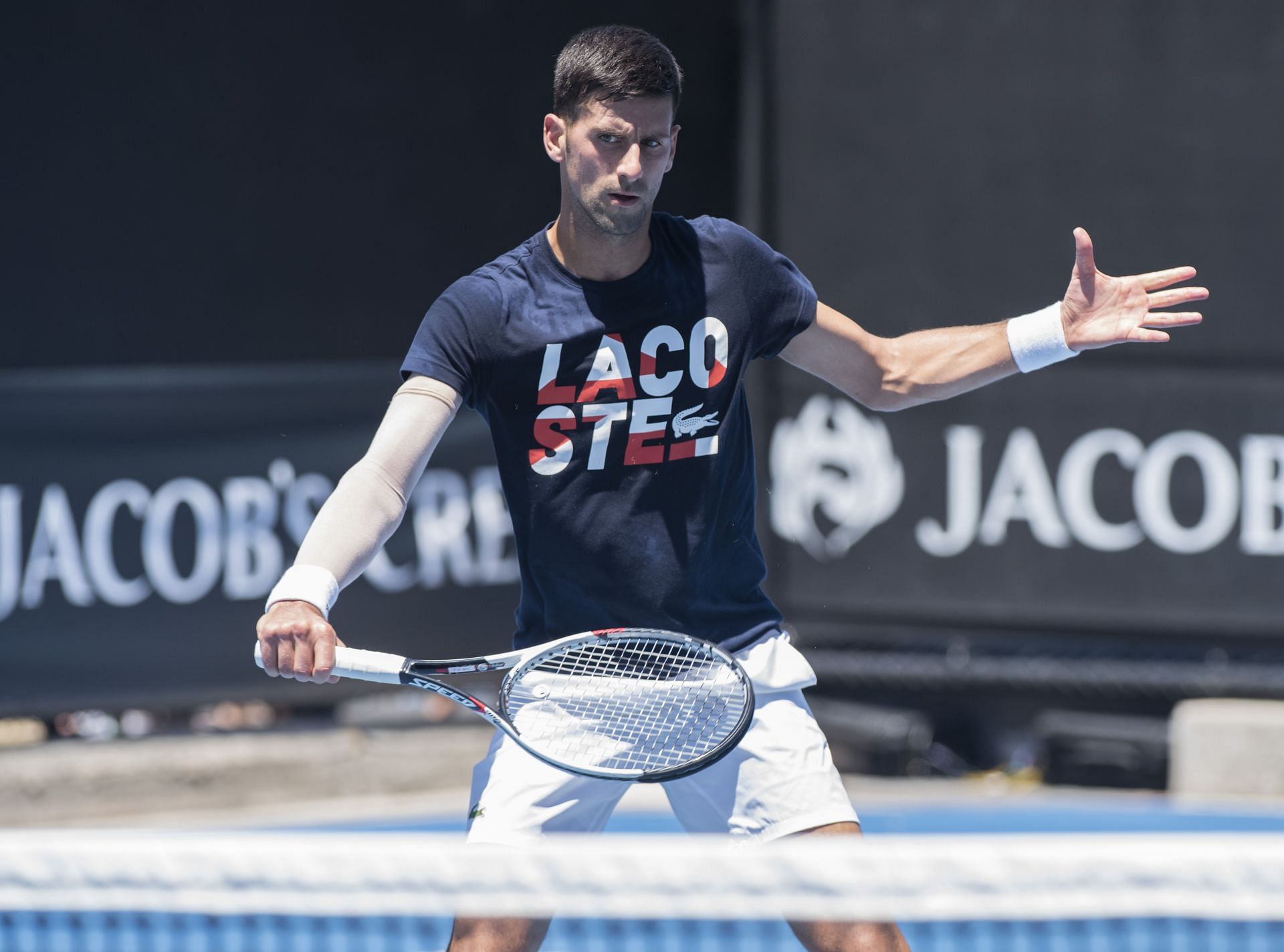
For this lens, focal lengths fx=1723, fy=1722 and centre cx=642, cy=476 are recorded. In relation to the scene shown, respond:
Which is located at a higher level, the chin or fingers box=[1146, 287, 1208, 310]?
the chin

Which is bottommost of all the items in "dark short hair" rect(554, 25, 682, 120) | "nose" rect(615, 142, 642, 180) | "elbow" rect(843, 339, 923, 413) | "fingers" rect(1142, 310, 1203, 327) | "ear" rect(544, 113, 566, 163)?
"elbow" rect(843, 339, 923, 413)

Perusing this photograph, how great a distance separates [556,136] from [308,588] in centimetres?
93

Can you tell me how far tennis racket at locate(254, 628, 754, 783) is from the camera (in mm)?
3033

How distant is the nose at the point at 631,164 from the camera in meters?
2.94

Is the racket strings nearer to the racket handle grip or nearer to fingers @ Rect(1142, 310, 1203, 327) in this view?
the racket handle grip

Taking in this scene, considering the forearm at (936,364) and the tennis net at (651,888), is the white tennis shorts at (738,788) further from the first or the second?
the forearm at (936,364)

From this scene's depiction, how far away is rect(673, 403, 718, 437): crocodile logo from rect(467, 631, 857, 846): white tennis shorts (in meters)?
0.41

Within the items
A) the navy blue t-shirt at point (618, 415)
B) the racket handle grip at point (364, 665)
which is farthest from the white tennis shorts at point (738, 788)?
the racket handle grip at point (364, 665)

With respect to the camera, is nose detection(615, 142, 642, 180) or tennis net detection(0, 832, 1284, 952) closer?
tennis net detection(0, 832, 1284, 952)

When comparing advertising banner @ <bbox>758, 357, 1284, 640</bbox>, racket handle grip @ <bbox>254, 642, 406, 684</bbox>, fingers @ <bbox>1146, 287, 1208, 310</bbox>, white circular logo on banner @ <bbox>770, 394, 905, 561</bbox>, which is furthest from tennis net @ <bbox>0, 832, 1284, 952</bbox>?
white circular logo on banner @ <bbox>770, 394, 905, 561</bbox>

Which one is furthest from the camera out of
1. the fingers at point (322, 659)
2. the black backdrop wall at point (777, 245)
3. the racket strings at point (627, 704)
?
the black backdrop wall at point (777, 245)

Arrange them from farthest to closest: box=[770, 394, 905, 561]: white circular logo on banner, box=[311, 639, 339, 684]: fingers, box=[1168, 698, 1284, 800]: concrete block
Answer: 1. box=[770, 394, 905, 561]: white circular logo on banner
2. box=[1168, 698, 1284, 800]: concrete block
3. box=[311, 639, 339, 684]: fingers

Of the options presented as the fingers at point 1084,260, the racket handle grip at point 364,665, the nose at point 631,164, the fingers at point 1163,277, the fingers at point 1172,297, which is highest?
the nose at point 631,164

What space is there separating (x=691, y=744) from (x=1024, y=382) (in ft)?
13.4
